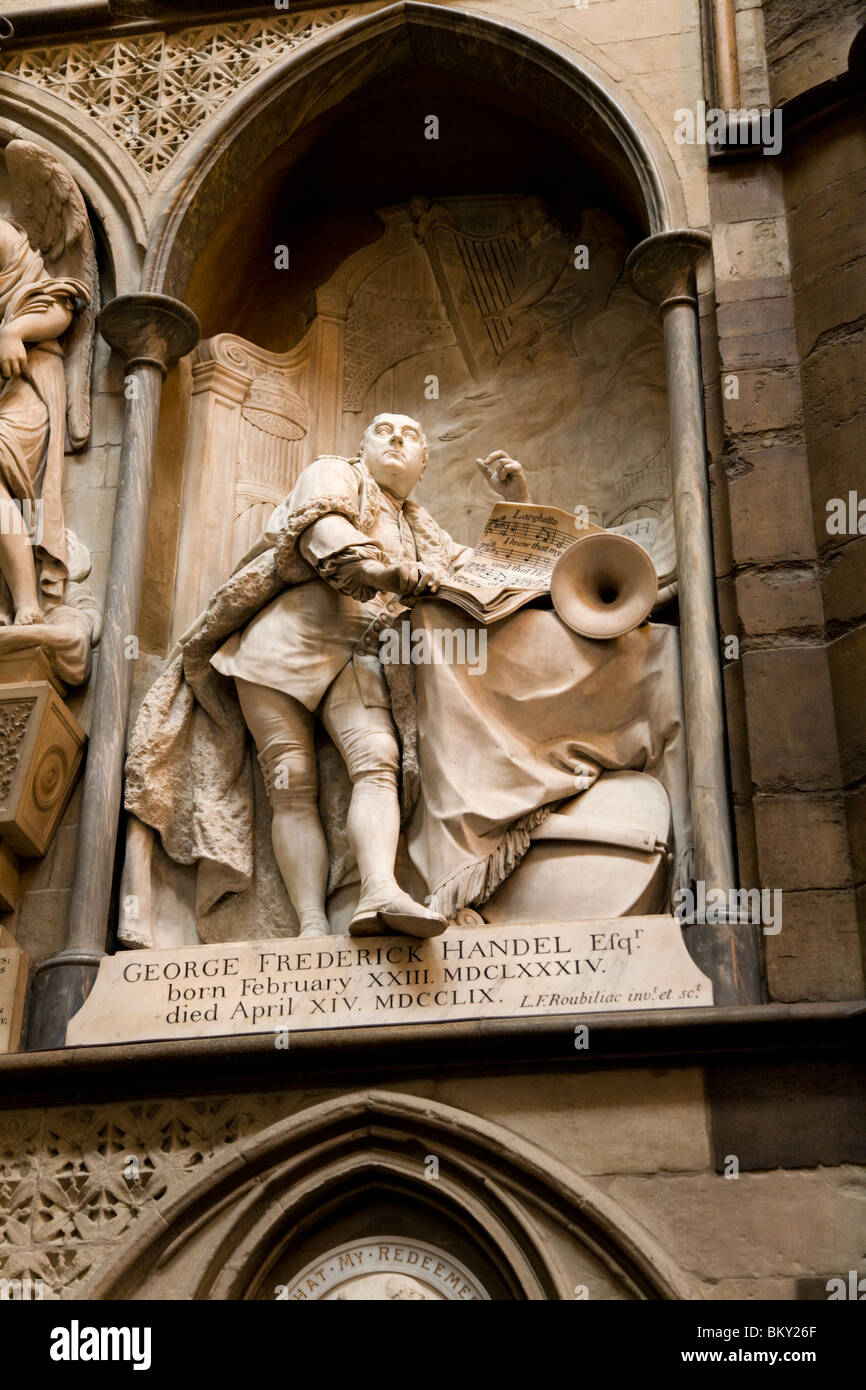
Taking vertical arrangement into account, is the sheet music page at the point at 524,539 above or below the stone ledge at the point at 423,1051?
above

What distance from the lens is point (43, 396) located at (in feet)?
21.9

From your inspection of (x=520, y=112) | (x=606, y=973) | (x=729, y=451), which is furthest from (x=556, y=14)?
(x=606, y=973)

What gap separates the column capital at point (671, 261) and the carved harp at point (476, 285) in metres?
1.01

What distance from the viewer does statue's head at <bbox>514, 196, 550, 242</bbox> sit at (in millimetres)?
7473

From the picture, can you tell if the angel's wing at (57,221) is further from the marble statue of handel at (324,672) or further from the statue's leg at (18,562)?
the marble statue of handel at (324,672)

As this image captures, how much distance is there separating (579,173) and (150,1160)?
13.9ft

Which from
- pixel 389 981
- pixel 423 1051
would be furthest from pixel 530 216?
pixel 423 1051

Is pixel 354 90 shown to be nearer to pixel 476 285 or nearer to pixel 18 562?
pixel 476 285

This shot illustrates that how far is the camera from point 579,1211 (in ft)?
16.2

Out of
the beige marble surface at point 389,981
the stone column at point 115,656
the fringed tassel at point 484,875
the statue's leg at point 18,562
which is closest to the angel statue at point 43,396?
the statue's leg at point 18,562

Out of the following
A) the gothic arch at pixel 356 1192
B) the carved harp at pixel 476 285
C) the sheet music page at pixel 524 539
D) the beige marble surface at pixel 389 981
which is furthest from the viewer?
the carved harp at pixel 476 285

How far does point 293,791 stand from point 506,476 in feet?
4.42

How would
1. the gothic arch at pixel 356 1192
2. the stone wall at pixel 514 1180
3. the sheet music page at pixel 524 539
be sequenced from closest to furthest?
the stone wall at pixel 514 1180
the gothic arch at pixel 356 1192
the sheet music page at pixel 524 539

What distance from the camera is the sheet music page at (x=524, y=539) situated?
238 inches
